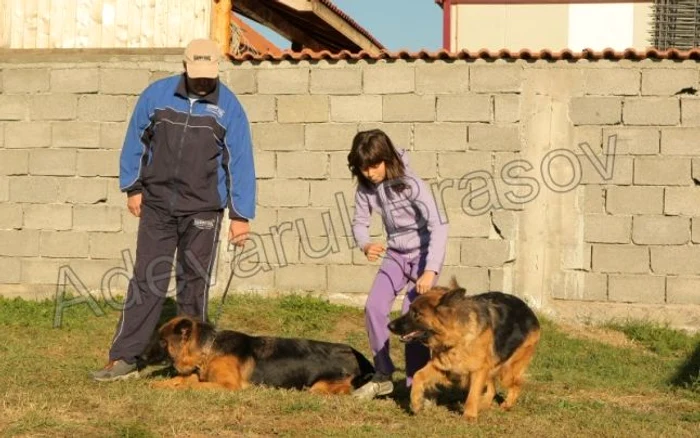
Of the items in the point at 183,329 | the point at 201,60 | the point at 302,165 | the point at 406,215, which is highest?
the point at 201,60

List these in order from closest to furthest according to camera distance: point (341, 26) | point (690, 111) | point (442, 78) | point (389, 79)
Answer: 1. point (690, 111)
2. point (442, 78)
3. point (389, 79)
4. point (341, 26)

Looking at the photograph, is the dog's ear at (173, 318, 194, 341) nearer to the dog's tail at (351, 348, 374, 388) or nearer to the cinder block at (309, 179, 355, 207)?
the dog's tail at (351, 348, 374, 388)

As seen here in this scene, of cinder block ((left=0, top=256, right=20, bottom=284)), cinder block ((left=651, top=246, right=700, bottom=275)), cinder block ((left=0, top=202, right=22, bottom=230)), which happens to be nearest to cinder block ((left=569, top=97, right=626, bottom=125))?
cinder block ((left=651, top=246, right=700, bottom=275))

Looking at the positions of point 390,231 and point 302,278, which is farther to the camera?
point 302,278

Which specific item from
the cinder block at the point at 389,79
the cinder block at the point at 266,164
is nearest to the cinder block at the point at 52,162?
the cinder block at the point at 266,164

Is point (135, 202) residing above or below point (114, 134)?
below

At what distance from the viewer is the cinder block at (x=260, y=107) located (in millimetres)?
11188

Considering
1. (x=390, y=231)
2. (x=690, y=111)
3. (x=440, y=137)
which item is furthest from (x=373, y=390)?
(x=690, y=111)

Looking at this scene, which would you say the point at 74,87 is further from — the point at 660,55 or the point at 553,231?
the point at 660,55

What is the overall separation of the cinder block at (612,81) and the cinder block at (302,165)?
2718 mm

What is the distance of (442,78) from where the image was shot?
35.5 feet

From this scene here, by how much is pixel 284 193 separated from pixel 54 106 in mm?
2618

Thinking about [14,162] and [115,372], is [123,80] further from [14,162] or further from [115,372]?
[115,372]

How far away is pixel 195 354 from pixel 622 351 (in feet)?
14.7
